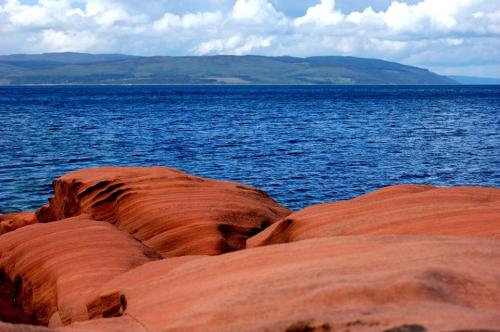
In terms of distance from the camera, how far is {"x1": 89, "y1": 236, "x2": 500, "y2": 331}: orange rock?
596 centimetres

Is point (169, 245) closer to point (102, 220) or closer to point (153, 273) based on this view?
point (102, 220)

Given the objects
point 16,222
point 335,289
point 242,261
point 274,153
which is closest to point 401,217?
point 242,261

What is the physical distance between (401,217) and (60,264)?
5824mm

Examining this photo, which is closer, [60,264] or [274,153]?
[60,264]

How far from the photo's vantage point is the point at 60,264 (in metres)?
13.4

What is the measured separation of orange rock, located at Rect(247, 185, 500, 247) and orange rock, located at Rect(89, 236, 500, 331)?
6.24ft

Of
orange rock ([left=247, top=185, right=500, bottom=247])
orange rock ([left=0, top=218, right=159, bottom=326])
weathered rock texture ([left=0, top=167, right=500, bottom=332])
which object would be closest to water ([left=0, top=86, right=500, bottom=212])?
weathered rock texture ([left=0, top=167, right=500, bottom=332])

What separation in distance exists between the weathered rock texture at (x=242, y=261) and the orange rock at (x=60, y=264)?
0.04 metres

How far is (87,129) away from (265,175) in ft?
113

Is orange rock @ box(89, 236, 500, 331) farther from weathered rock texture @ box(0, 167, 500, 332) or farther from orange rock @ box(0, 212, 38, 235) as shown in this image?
orange rock @ box(0, 212, 38, 235)

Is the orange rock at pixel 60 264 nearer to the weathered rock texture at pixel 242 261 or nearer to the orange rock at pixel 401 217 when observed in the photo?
the weathered rock texture at pixel 242 261

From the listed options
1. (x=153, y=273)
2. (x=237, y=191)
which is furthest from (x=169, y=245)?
(x=153, y=273)

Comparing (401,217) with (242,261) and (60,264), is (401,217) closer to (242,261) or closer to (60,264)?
(242,261)

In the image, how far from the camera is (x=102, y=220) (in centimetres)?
1712
